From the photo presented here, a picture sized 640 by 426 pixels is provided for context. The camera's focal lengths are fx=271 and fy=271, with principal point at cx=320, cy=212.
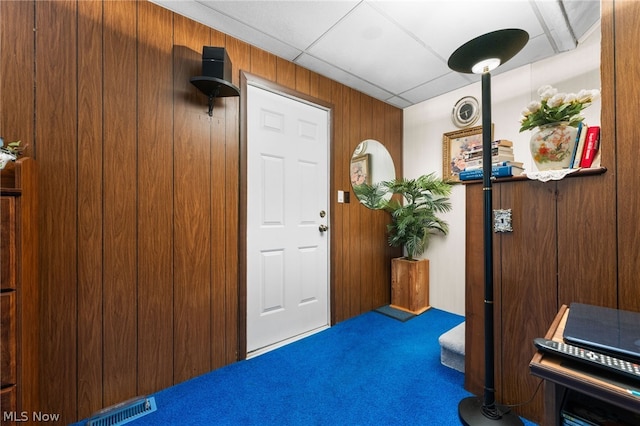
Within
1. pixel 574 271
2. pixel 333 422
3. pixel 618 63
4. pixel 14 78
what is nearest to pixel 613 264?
pixel 574 271

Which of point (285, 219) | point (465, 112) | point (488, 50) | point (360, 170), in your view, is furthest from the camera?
point (360, 170)

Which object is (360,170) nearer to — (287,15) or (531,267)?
(287,15)

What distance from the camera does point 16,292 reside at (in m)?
1.09

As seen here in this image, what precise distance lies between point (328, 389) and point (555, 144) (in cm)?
182

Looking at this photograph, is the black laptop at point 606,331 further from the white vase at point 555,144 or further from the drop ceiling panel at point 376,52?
the drop ceiling panel at point 376,52

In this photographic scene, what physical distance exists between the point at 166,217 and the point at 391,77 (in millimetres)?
2281

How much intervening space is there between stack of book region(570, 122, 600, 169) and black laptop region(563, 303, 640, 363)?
2.29 ft

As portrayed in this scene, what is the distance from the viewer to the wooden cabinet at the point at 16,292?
1065mm

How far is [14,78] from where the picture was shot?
1.30 m

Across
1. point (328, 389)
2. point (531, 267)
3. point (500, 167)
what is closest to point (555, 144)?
point (500, 167)

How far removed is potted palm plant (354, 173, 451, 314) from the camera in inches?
111

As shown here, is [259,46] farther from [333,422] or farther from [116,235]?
[333,422]

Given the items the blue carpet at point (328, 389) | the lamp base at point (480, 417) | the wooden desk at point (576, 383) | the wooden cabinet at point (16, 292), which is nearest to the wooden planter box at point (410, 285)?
the blue carpet at point (328, 389)

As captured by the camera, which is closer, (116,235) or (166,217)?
(116,235)
